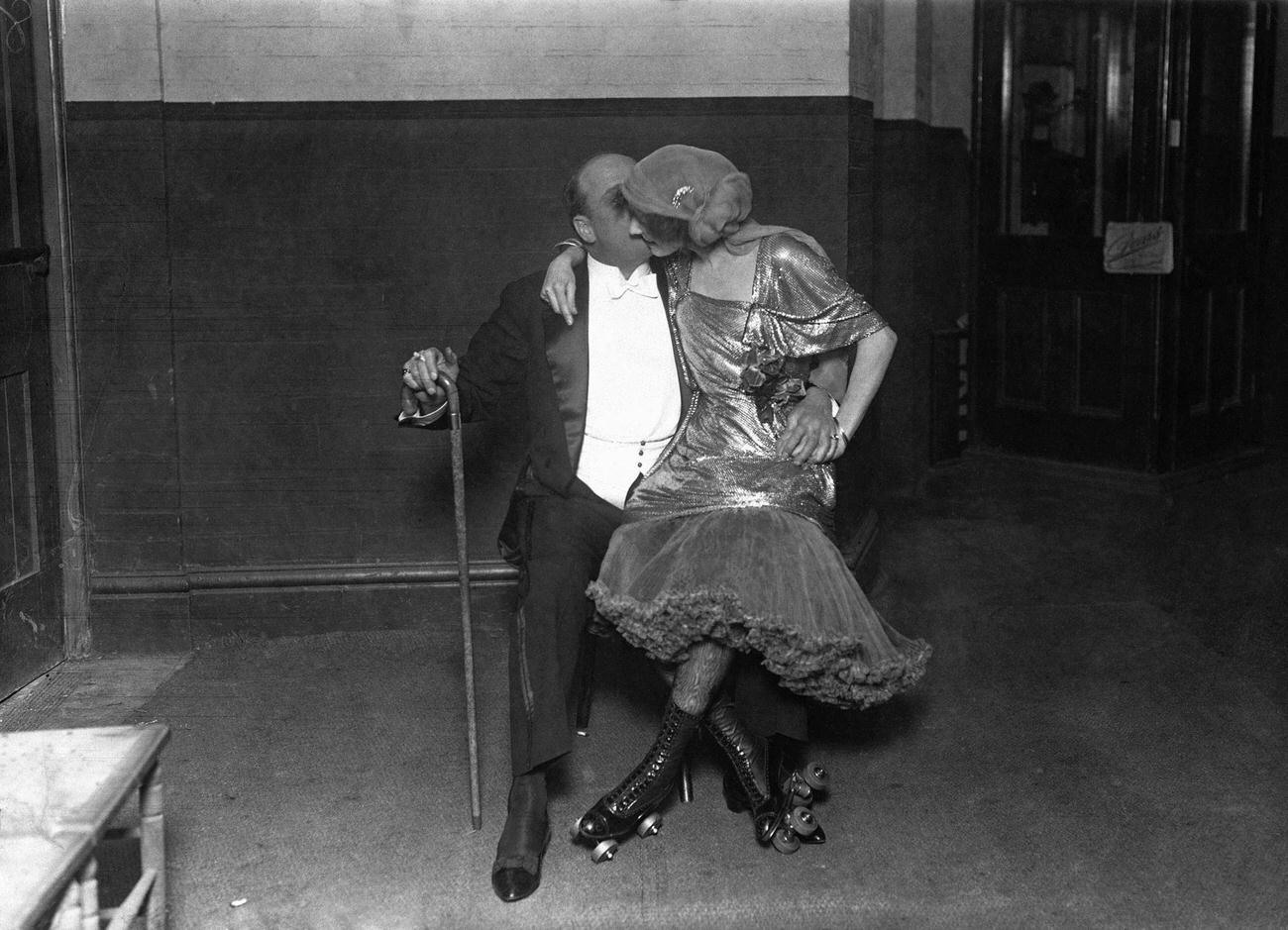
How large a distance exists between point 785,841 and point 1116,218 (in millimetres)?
4777

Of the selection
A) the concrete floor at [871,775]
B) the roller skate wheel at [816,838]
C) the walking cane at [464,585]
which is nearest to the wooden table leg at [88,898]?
the concrete floor at [871,775]

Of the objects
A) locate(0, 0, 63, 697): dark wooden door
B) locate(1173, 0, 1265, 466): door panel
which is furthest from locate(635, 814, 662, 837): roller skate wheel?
locate(1173, 0, 1265, 466): door panel

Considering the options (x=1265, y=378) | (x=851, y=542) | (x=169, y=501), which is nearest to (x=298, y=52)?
(x=169, y=501)

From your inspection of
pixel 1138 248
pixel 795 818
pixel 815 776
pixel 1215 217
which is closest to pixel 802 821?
pixel 795 818

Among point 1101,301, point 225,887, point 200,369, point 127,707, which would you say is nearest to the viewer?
point 225,887

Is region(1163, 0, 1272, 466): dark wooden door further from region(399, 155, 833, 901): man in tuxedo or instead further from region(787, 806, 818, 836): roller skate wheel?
region(787, 806, 818, 836): roller skate wheel

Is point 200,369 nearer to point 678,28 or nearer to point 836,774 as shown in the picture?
point 678,28

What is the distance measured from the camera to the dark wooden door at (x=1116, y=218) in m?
7.34

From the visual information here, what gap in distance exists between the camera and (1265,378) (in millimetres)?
8320

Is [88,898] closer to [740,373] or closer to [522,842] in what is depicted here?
[522,842]

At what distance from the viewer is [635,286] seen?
13.2ft

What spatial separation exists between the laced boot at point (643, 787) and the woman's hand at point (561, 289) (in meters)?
0.99

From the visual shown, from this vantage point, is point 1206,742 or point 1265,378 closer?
point 1206,742

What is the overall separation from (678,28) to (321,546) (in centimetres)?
207
